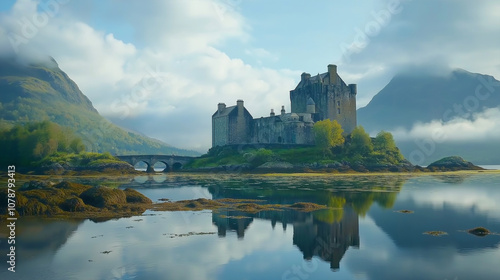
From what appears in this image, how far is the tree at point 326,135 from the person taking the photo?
258ft

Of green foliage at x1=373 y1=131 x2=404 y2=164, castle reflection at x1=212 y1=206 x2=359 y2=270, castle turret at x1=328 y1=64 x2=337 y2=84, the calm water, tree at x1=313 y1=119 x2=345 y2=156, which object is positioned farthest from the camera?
castle turret at x1=328 y1=64 x2=337 y2=84

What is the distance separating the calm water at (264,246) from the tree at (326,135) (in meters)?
53.3

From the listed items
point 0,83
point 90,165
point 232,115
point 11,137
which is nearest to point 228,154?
point 232,115

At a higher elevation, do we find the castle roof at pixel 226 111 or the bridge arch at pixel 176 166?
the castle roof at pixel 226 111

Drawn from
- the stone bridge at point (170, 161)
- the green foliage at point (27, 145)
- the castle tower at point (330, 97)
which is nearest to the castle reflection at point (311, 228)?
the castle tower at point (330, 97)

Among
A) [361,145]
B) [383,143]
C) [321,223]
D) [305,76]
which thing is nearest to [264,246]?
[321,223]

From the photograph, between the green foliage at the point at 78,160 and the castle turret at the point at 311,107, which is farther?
the castle turret at the point at 311,107

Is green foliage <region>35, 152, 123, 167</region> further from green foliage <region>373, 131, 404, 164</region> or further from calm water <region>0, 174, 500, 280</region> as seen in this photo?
calm water <region>0, 174, 500, 280</region>

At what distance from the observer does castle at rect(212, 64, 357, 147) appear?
8756 cm

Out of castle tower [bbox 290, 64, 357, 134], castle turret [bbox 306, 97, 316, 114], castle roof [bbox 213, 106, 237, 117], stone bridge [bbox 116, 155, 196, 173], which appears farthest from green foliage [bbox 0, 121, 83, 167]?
castle tower [bbox 290, 64, 357, 134]

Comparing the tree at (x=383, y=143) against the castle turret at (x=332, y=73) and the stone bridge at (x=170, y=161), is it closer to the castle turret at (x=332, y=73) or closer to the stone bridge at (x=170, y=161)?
the castle turret at (x=332, y=73)

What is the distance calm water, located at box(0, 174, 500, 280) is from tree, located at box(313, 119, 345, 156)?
53.3 meters

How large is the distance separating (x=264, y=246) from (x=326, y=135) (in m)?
63.6

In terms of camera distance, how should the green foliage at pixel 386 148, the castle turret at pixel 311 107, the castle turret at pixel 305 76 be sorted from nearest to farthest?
the green foliage at pixel 386 148 < the castle turret at pixel 311 107 < the castle turret at pixel 305 76
